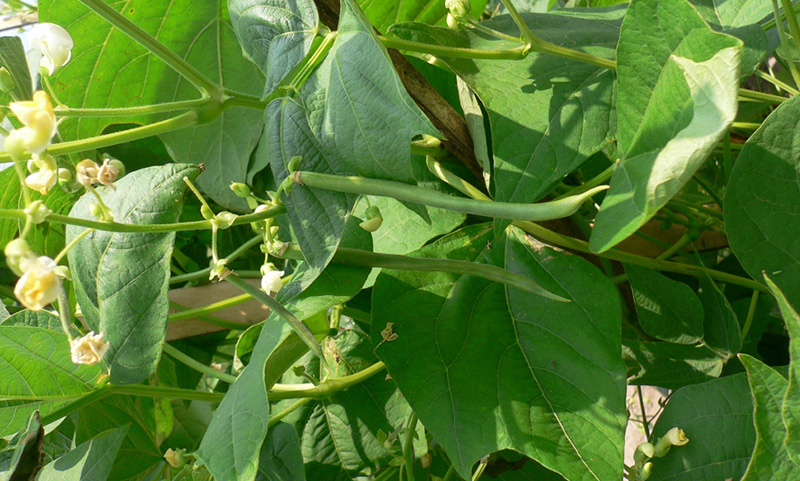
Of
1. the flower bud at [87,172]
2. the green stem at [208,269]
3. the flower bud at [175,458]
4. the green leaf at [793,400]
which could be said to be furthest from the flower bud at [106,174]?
the green leaf at [793,400]

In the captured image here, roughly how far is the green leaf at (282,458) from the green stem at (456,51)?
0.30 m

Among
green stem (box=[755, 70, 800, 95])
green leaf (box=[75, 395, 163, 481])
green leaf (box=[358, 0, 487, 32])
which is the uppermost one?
green leaf (box=[358, 0, 487, 32])

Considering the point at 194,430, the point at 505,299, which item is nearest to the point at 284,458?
the point at 505,299

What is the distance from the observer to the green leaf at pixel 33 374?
0.49 metres

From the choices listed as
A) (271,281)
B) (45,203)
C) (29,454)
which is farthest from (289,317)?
(45,203)

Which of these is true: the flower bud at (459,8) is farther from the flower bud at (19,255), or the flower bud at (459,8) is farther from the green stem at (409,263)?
the flower bud at (19,255)

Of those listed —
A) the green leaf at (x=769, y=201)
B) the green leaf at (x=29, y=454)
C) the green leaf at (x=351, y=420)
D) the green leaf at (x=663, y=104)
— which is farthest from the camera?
the green leaf at (x=351, y=420)

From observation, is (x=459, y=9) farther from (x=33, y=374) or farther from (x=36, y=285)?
(x=33, y=374)

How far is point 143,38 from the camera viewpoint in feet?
1.21

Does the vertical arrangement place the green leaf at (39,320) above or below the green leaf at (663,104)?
below

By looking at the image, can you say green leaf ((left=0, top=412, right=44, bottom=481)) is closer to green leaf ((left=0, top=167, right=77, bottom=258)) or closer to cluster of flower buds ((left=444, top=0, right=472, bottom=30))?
green leaf ((left=0, top=167, right=77, bottom=258))

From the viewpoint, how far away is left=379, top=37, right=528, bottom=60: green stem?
0.41 metres

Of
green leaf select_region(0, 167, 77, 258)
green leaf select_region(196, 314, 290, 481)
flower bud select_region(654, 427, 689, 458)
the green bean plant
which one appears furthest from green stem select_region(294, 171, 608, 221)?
green leaf select_region(0, 167, 77, 258)

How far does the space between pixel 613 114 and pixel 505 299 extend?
5.6 inches
